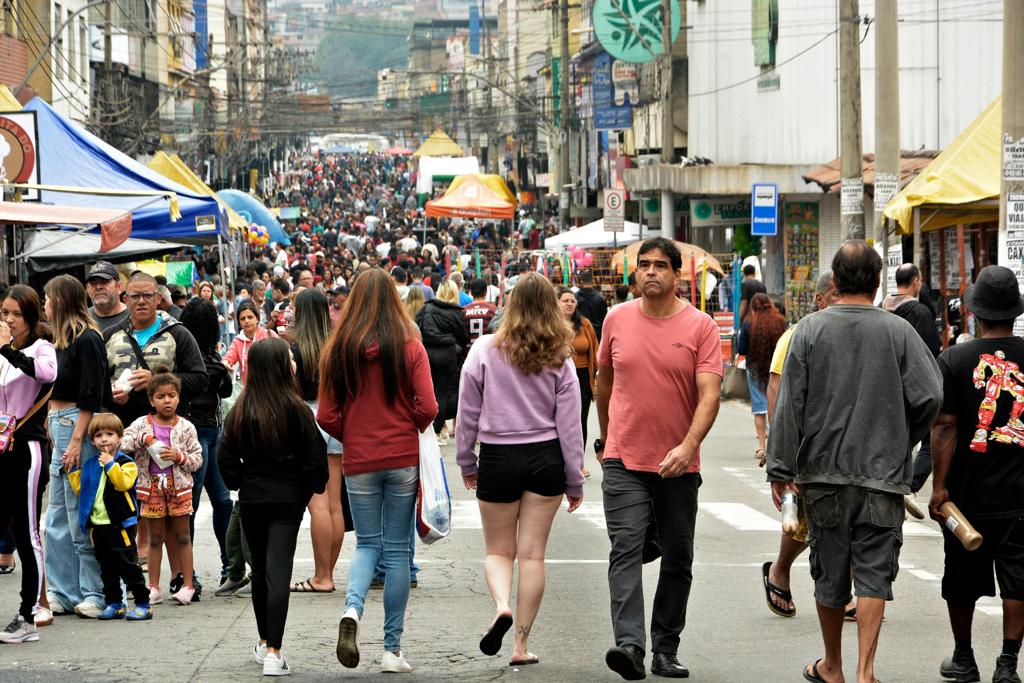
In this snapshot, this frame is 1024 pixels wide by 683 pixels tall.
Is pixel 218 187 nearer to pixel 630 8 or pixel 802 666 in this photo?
pixel 630 8

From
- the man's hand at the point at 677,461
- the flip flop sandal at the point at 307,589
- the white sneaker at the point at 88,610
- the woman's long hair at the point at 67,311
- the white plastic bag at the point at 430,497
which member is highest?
the woman's long hair at the point at 67,311

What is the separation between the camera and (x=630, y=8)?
36344mm

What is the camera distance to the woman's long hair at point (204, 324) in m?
10.6

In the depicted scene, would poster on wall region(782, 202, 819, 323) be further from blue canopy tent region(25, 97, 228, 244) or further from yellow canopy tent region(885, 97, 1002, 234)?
blue canopy tent region(25, 97, 228, 244)

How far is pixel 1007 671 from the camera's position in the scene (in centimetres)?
698

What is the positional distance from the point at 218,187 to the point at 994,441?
8169 centimetres

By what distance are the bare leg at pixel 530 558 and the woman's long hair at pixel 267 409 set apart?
3.69 feet

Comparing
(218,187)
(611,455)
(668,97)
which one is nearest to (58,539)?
(611,455)

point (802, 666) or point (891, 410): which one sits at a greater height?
point (891, 410)

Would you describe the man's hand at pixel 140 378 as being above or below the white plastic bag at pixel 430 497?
above

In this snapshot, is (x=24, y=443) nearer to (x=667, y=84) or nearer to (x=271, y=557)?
(x=271, y=557)

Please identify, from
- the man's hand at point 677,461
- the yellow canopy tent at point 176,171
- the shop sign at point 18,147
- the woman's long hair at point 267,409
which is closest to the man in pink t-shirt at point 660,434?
the man's hand at point 677,461

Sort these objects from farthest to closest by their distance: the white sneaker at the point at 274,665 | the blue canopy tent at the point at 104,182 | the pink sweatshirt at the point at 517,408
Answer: the blue canopy tent at the point at 104,182, the pink sweatshirt at the point at 517,408, the white sneaker at the point at 274,665

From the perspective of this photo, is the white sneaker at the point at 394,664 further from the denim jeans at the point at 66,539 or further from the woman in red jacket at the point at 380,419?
the denim jeans at the point at 66,539
